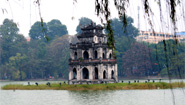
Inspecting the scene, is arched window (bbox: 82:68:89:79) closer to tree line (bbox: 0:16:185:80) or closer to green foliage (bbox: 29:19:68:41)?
tree line (bbox: 0:16:185:80)

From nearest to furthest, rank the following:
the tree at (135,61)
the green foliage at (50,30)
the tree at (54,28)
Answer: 1. the tree at (135,61)
2. the green foliage at (50,30)
3. the tree at (54,28)

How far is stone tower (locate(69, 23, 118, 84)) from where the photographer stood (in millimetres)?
52594

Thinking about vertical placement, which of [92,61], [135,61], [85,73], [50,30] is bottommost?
[85,73]

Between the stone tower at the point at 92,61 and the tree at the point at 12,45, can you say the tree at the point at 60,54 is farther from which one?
the stone tower at the point at 92,61

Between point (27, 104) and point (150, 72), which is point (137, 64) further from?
point (27, 104)

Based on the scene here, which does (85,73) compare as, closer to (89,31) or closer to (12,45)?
(89,31)

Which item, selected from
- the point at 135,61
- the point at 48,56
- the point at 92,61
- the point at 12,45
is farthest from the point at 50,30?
the point at 92,61

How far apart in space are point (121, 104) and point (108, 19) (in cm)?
2603

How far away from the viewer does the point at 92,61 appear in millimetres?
52938

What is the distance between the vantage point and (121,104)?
114ft

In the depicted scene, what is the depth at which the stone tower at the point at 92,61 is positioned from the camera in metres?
52.6

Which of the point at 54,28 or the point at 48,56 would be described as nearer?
the point at 48,56

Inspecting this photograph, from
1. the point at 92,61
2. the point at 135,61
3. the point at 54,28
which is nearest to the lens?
the point at 92,61

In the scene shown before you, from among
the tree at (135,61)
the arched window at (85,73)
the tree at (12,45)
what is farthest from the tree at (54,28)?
the arched window at (85,73)
